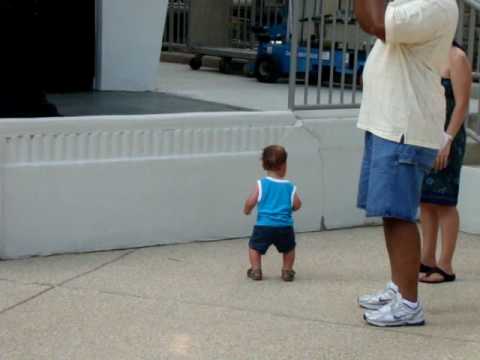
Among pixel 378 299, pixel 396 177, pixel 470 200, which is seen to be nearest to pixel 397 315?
pixel 378 299

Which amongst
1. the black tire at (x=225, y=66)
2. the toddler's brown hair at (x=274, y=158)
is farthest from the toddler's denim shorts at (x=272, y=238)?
the black tire at (x=225, y=66)

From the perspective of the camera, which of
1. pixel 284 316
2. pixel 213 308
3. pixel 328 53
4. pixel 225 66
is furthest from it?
pixel 225 66

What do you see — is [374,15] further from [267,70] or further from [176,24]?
[176,24]

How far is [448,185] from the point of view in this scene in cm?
659

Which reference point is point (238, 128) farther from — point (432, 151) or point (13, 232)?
point (432, 151)

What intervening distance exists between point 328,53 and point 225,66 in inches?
180

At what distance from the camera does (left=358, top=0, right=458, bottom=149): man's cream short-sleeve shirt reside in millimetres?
5285

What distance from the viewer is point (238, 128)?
759cm

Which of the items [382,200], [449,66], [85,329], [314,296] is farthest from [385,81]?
[85,329]

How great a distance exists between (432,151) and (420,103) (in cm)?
27

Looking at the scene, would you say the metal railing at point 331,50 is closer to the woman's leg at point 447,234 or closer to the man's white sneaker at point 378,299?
the woman's leg at point 447,234

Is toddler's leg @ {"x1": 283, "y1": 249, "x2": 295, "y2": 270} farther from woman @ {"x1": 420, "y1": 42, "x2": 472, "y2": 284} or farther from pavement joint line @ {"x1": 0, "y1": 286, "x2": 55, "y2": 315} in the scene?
pavement joint line @ {"x1": 0, "y1": 286, "x2": 55, "y2": 315}

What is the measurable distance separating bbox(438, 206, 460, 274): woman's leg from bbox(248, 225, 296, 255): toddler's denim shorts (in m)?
0.98

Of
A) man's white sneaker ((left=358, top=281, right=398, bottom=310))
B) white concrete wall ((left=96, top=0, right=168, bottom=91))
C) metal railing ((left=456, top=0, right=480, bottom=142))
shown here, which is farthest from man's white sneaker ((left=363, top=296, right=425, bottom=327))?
white concrete wall ((left=96, top=0, right=168, bottom=91))
